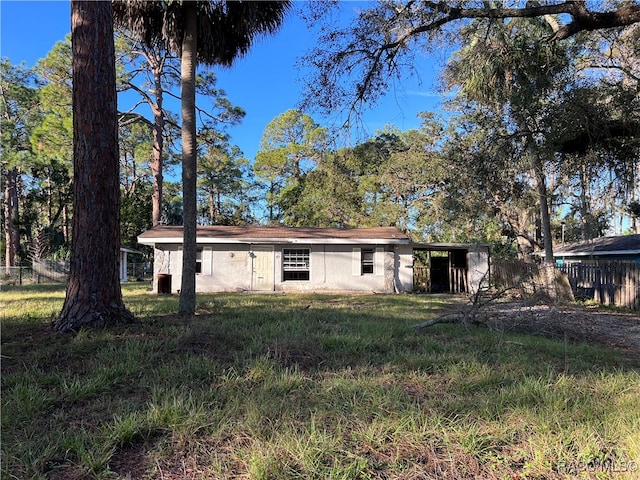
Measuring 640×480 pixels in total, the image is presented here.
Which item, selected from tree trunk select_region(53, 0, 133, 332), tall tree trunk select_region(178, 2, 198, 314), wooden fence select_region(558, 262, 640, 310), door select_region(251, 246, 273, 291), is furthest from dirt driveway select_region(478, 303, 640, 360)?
door select_region(251, 246, 273, 291)

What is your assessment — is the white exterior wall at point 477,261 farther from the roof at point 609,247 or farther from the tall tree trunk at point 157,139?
the tall tree trunk at point 157,139

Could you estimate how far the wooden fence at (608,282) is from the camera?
1281 centimetres

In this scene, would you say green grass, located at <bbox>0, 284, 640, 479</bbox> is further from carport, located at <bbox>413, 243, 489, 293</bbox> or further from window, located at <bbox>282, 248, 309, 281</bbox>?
carport, located at <bbox>413, 243, 489, 293</bbox>

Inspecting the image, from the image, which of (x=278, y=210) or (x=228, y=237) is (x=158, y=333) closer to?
(x=228, y=237)

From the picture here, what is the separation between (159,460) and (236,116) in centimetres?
2000

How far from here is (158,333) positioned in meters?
5.97

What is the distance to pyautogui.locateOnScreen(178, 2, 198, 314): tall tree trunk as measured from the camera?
8523 millimetres

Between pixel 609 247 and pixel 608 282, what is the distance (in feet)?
33.0

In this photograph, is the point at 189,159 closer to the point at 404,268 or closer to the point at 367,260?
the point at 367,260

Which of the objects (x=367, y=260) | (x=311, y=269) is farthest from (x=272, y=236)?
(x=367, y=260)

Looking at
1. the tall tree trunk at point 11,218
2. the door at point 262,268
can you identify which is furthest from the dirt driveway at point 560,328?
the tall tree trunk at point 11,218

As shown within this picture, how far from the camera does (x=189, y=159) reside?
8.54m

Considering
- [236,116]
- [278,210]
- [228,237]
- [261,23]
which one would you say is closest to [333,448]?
[261,23]

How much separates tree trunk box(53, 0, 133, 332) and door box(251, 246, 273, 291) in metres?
11.4
